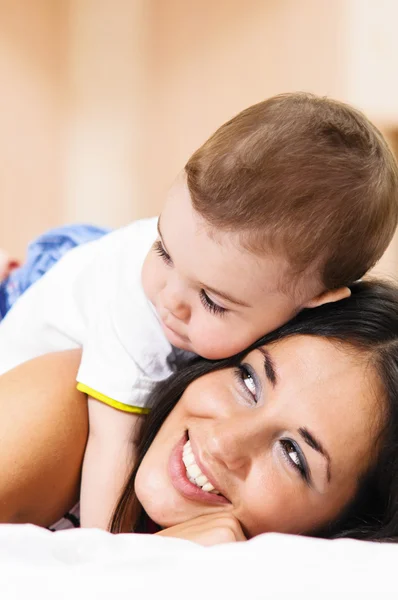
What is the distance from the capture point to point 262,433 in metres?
Result: 0.87

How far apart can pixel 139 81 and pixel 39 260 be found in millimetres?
1656

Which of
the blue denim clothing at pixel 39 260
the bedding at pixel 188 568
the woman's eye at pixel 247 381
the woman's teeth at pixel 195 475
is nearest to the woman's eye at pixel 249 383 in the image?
the woman's eye at pixel 247 381

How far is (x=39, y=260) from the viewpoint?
167 centimetres

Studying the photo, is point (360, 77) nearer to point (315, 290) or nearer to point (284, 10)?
point (284, 10)

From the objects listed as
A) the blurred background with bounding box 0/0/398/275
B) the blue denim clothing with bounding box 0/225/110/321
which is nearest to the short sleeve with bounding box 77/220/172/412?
the blue denim clothing with bounding box 0/225/110/321

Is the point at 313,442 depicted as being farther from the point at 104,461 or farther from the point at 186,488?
the point at 104,461

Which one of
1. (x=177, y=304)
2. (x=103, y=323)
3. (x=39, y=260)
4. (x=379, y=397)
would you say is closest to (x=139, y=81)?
(x=39, y=260)

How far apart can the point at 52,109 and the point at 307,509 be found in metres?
2.57

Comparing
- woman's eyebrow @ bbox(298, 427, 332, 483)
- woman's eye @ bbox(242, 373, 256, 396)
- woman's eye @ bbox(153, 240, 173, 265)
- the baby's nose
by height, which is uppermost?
woman's eye @ bbox(153, 240, 173, 265)

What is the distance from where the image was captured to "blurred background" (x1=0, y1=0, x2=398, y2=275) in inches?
92.2

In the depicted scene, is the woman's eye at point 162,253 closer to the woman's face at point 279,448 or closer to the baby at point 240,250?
the baby at point 240,250

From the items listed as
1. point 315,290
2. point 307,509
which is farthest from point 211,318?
point 307,509

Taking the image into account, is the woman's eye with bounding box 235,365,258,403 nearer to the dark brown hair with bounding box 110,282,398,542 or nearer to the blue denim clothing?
the dark brown hair with bounding box 110,282,398,542

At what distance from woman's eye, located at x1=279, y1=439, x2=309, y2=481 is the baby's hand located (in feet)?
0.32
